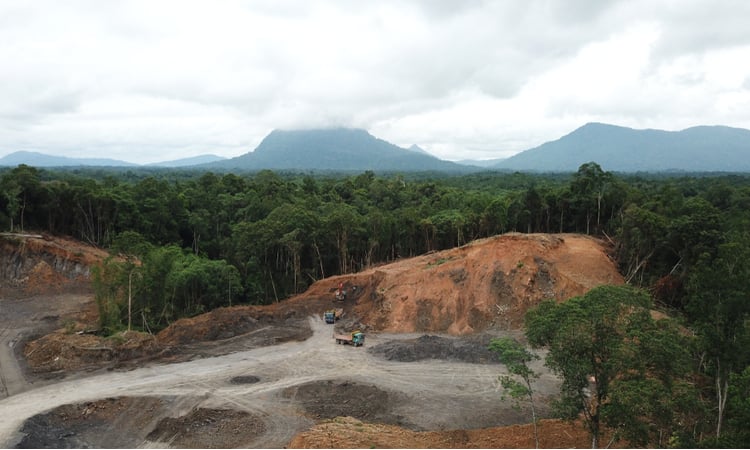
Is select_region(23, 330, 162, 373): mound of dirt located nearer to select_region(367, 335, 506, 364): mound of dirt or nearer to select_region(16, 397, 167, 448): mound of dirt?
select_region(16, 397, 167, 448): mound of dirt

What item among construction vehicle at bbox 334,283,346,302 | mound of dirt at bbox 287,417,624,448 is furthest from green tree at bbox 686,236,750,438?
construction vehicle at bbox 334,283,346,302

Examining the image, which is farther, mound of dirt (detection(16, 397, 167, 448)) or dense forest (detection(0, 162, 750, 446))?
dense forest (detection(0, 162, 750, 446))

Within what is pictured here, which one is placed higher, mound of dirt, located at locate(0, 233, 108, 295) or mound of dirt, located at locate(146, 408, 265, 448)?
mound of dirt, located at locate(0, 233, 108, 295)

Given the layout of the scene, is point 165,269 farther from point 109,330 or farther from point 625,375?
point 625,375

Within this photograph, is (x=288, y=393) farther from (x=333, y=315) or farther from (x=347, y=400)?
(x=333, y=315)

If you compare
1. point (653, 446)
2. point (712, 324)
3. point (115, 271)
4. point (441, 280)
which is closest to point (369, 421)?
point (653, 446)


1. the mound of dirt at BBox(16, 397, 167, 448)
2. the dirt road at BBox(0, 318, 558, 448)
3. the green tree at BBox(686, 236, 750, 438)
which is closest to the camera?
the green tree at BBox(686, 236, 750, 438)
